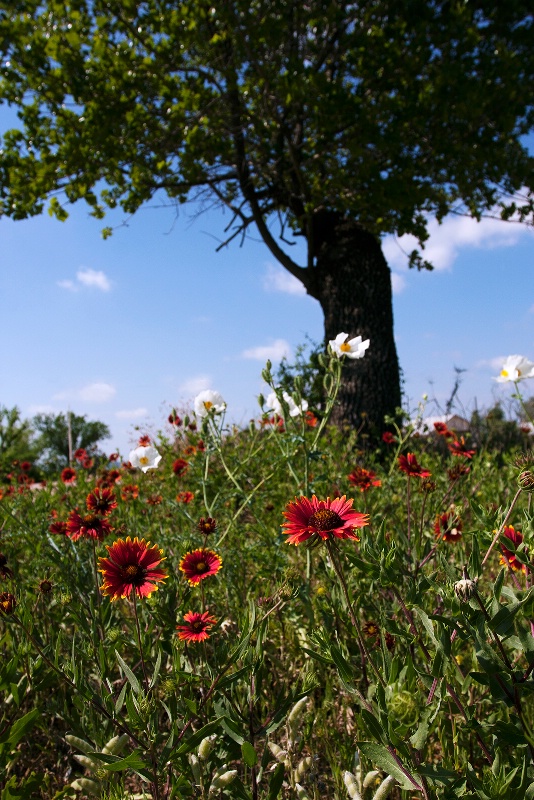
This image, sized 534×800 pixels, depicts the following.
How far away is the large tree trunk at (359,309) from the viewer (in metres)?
6.17

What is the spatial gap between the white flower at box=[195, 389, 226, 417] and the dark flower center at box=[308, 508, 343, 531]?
4.64 ft

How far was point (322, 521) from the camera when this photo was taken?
101 cm

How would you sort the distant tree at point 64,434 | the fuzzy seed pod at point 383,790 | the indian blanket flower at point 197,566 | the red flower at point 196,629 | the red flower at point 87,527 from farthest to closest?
the distant tree at point 64,434
the red flower at point 87,527
the indian blanket flower at point 197,566
the red flower at point 196,629
the fuzzy seed pod at point 383,790

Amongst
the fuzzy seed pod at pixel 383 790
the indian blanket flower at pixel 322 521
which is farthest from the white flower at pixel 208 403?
the fuzzy seed pod at pixel 383 790

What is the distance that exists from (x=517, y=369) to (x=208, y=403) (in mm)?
1389

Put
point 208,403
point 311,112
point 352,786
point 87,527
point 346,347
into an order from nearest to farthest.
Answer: point 352,786, point 87,527, point 346,347, point 208,403, point 311,112

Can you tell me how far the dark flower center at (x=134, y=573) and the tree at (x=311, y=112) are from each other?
189 inches

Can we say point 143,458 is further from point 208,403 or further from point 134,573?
point 134,573

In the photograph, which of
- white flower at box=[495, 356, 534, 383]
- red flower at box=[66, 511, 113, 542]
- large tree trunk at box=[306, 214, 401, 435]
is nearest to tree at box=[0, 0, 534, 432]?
large tree trunk at box=[306, 214, 401, 435]

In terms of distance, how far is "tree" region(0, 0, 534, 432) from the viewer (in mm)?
5676

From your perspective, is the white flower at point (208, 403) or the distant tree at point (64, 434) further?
the distant tree at point (64, 434)

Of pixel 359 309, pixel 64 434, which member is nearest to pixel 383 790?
pixel 359 309

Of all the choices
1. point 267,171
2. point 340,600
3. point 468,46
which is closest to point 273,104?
point 267,171

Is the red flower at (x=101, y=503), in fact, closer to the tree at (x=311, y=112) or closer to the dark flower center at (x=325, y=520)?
the dark flower center at (x=325, y=520)
